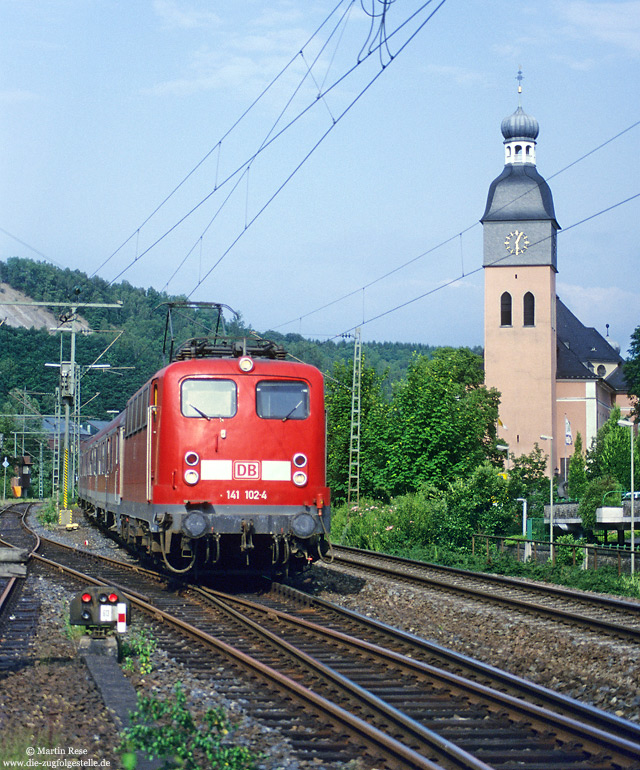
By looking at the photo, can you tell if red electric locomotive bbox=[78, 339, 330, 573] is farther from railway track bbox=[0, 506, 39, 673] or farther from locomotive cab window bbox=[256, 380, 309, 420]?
railway track bbox=[0, 506, 39, 673]

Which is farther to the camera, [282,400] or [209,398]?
[282,400]

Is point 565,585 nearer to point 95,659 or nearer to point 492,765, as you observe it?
point 95,659

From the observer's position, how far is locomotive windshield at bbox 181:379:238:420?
50.1ft

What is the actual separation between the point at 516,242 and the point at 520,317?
18.1ft

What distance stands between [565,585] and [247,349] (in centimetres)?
674

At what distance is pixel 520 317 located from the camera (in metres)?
78.6

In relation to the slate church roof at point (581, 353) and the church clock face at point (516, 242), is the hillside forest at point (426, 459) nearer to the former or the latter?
the church clock face at point (516, 242)

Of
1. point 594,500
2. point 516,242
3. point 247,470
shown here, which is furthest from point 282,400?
point 516,242

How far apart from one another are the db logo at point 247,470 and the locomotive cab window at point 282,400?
705 millimetres

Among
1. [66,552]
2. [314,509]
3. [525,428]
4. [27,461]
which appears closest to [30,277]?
[27,461]

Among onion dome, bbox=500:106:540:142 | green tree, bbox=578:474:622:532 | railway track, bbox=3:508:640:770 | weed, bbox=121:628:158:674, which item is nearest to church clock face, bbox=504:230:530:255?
onion dome, bbox=500:106:540:142

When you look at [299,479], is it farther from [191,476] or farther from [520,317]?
[520,317]

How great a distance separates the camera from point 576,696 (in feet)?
29.8

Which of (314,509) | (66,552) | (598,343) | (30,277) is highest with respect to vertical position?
(30,277)
